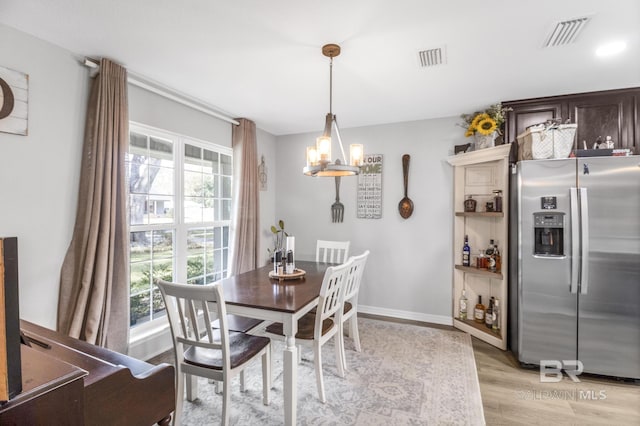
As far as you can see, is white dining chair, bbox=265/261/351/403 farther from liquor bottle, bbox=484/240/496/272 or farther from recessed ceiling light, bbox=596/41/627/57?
recessed ceiling light, bbox=596/41/627/57

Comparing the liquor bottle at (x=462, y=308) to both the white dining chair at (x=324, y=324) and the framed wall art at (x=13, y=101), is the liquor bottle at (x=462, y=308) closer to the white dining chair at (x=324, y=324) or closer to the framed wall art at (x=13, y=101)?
the white dining chair at (x=324, y=324)

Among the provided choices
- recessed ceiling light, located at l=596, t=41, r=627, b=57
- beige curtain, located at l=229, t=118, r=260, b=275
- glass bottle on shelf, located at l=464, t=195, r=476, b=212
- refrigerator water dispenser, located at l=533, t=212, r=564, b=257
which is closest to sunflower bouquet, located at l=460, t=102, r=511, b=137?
glass bottle on shelf, located at l=464, t=195, r=476, b=212

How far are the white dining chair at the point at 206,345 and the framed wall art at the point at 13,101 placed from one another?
52.3 inches

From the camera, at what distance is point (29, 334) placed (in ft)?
3.50

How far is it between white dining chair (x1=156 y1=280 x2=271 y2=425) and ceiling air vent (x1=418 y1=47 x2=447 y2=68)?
2085mm

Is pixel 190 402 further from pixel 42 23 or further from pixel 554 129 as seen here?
pixel 554 129

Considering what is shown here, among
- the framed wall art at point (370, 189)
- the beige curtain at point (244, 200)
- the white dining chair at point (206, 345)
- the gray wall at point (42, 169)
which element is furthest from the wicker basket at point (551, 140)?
the gray wall at point (42, 169)

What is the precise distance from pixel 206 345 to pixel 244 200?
208cm

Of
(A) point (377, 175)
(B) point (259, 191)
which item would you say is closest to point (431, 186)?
(A) point (377, 175)

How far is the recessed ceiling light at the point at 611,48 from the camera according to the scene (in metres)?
2.00

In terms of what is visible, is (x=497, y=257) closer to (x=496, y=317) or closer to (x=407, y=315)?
(x=496, y=317)

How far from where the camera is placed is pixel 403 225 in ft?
12.2

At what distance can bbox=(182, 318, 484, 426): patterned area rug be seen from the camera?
195cm

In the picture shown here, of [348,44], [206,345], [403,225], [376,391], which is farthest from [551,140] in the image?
[206,345]
